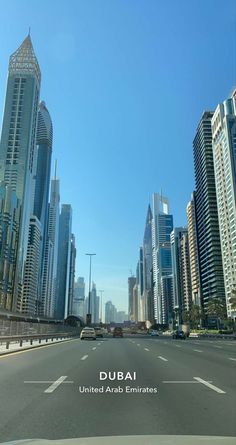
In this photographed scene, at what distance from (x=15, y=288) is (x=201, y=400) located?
139397mm

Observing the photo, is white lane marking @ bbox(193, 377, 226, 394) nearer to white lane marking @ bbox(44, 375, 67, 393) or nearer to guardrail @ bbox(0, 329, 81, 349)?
white lane marking @ bbox(44, 375, 67, 393)

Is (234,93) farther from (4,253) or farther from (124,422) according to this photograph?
(124,422)

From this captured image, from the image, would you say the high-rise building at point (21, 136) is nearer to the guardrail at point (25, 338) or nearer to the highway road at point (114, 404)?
the guardrail at point (25, 338)

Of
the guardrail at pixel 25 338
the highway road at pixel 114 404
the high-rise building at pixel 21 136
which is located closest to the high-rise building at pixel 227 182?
→ the high-rise building at pixel 21 136

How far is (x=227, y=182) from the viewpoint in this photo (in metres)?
155

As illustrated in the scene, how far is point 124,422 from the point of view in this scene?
6.67 metres

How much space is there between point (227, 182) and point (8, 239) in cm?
8362

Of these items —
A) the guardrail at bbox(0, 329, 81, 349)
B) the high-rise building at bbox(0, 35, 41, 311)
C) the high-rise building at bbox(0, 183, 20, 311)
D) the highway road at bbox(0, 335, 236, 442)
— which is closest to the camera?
the highway road at bbox(0, 335, 236, 442)

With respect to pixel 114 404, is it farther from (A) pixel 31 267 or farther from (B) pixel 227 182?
(A) pixel 31 267

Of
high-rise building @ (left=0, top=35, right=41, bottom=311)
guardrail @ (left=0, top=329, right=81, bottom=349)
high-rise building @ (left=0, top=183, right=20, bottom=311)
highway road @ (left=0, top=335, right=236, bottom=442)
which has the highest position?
high-rise building @ (left=0, top=35, right=41, bottom=311)

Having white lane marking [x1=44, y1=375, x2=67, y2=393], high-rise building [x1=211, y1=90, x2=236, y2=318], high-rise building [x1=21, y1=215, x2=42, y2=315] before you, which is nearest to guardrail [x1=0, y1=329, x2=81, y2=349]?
white lane marking [x1=44, y1=375, x2=67, y2=393]

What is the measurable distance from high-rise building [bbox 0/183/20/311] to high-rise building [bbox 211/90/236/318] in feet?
254

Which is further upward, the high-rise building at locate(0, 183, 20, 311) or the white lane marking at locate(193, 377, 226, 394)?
the high-rise building at locate(0, 183, 20, 311)

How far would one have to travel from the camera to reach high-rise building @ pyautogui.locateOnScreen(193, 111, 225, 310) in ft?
568
